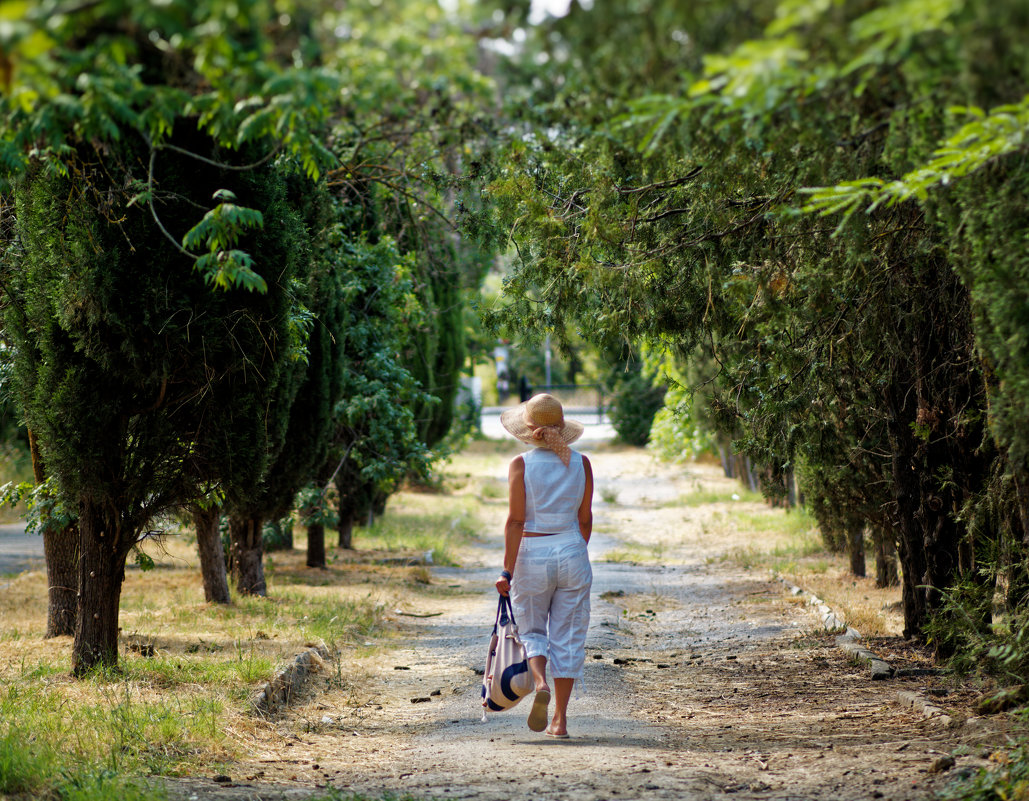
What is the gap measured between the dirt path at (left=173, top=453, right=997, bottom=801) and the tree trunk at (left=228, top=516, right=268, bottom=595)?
6.90 feet

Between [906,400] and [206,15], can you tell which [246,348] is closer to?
[206,15]

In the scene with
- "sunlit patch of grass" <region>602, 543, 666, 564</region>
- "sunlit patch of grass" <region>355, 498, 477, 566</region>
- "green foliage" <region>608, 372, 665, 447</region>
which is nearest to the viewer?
"sunlit patch of grass" <region>602, 543, 666, 564</region>

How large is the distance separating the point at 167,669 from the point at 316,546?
7.20m

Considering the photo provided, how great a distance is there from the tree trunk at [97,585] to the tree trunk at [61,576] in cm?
159

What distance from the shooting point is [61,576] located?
30.2 feet

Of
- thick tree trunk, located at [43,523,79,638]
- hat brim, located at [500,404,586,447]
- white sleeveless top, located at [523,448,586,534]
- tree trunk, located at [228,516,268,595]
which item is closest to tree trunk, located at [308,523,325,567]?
tree trunk, located at [228,516,268,595]

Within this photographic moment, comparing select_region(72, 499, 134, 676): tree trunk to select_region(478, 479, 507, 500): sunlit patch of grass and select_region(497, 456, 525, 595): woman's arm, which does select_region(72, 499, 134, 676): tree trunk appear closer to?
select_region(497, 456, 525, 595): woman's arm

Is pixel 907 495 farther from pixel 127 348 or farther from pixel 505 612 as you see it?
pixel 127 348

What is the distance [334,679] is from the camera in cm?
843

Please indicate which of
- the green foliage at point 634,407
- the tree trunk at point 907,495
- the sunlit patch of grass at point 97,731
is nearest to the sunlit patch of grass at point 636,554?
the tree trunk at point 907,495

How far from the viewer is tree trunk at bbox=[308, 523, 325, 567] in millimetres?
14570

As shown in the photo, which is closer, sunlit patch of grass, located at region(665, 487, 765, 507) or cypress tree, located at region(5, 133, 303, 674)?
cypress tree, located at region(5, 133, 303, 674)

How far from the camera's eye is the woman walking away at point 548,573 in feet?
20.9

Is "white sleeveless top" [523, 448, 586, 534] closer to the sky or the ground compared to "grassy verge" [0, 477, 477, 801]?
closer to the sky
